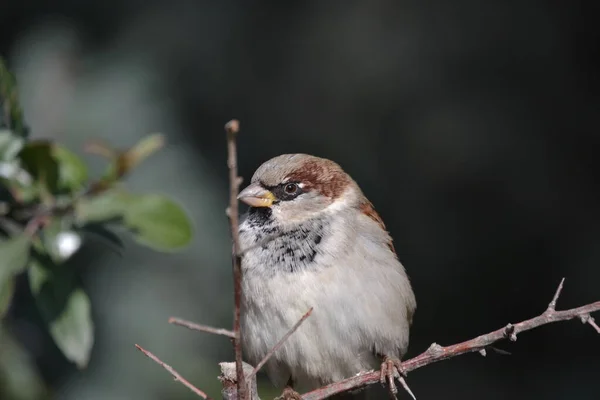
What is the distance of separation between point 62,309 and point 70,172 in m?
0.31

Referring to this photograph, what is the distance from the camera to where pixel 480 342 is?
2080mm

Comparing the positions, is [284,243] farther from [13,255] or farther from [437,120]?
[437,120]

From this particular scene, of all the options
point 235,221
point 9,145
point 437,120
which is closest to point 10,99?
point 9,145

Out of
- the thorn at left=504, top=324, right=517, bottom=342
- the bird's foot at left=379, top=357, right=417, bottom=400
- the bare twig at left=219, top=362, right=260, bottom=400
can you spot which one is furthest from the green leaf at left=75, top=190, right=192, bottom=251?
the bird's foot at left=379, top=357, right=417, bottom=400

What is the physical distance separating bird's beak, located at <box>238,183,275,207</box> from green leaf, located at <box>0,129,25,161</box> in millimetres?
850

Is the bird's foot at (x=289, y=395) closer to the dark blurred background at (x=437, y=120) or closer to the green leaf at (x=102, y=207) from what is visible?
the green leaf at (x=102, y=207)

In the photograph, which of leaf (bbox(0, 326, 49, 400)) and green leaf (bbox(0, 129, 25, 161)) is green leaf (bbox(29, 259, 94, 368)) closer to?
green leaf (bbox(0, 129, 25, 161))

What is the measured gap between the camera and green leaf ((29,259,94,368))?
1977 mm

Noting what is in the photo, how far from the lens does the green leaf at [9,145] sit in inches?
78.9

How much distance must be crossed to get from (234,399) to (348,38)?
121 inches

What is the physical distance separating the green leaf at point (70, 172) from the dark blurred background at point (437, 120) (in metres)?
1.72

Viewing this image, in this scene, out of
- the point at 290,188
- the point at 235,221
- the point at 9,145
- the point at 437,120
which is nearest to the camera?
the point at 235,221

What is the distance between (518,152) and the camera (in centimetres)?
470

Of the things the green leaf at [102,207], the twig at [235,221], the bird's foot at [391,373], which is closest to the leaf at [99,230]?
the green leaf at [102,207]
